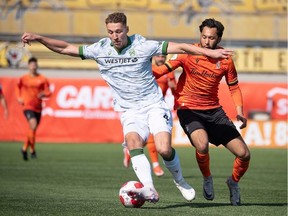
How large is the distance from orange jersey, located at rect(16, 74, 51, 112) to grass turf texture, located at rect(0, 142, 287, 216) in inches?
51.5

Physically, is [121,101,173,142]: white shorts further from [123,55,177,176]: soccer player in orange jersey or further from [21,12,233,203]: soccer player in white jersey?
[123,55,177,176]: soccer player in orange jersey

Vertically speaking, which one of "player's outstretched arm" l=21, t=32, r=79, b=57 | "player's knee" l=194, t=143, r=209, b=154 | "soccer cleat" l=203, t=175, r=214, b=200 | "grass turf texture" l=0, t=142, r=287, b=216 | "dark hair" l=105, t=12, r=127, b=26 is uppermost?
"dark hair" l=105, t=12, r=127, b=26

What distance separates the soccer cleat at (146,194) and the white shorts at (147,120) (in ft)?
2.89

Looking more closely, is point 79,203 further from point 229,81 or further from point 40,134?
point 40,134

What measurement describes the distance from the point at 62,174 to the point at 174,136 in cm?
1173

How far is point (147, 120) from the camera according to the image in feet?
32.9

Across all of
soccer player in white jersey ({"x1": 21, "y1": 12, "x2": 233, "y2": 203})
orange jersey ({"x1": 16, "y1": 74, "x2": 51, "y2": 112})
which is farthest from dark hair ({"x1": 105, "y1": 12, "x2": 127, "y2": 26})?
orange jersey ({"x1": 16, "y1": 74, "x2": 51, "y2": 112})

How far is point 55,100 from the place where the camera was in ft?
91.3

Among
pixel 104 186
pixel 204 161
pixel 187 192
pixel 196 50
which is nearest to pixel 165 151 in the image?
pixel 187 192

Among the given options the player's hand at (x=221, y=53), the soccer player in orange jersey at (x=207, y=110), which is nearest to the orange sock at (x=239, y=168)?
the soccer player in orange jersey at (x=207, y=110)

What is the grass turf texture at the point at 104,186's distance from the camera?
997cm

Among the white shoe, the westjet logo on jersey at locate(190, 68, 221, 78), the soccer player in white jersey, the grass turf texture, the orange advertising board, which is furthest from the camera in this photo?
the orange advertising board

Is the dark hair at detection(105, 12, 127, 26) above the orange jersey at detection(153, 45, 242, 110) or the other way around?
above

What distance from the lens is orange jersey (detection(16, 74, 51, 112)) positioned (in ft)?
68.1
